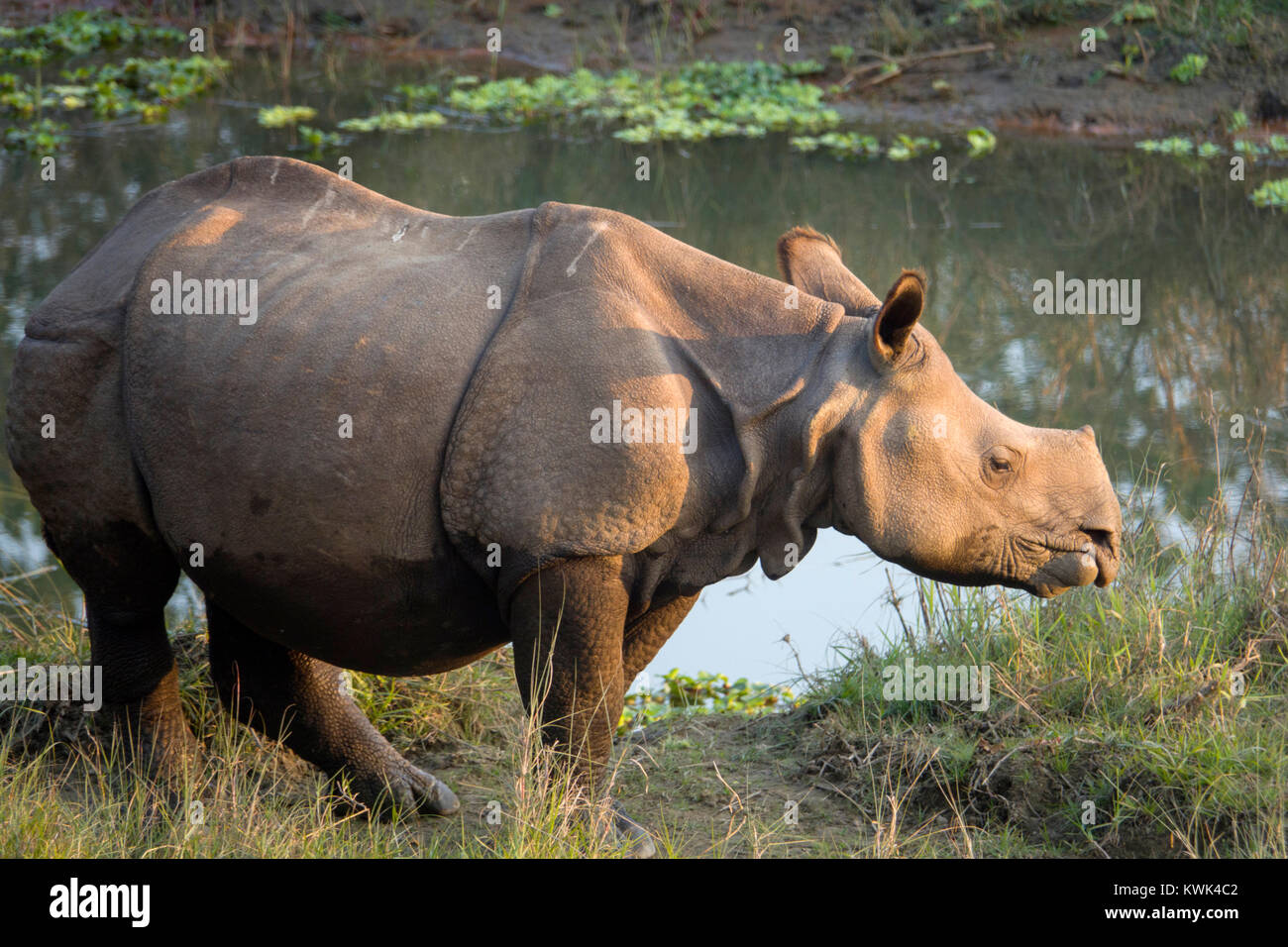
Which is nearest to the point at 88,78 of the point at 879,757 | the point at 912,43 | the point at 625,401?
the point at 912,43

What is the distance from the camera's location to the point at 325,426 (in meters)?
4.26

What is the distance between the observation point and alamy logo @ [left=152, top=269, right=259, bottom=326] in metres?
4.50

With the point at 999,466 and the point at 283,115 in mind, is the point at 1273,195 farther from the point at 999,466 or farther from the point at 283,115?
the point at 999,466

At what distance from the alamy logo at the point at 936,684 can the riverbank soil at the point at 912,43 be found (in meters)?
10.2

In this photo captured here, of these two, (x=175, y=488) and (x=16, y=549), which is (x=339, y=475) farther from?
(x=16, y=549)

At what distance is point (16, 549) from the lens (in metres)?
7.67

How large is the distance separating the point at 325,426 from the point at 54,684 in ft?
5.82

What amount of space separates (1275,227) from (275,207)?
1054 cm

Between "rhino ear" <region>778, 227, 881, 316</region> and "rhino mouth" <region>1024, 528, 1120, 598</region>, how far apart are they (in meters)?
0.94

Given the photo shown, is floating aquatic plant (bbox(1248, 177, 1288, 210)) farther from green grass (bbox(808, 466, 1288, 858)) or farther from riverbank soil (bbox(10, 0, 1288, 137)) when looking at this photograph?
green grass (bbox(808, 466, 1288, 858))

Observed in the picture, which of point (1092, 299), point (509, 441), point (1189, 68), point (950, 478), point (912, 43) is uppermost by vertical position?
point (912, 43)

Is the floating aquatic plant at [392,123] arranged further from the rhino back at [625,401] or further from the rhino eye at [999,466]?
the rhino eye at [999,466]

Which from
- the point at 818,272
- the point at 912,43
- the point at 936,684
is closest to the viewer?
the point at 818,272

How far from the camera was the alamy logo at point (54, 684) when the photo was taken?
5.09 meters
